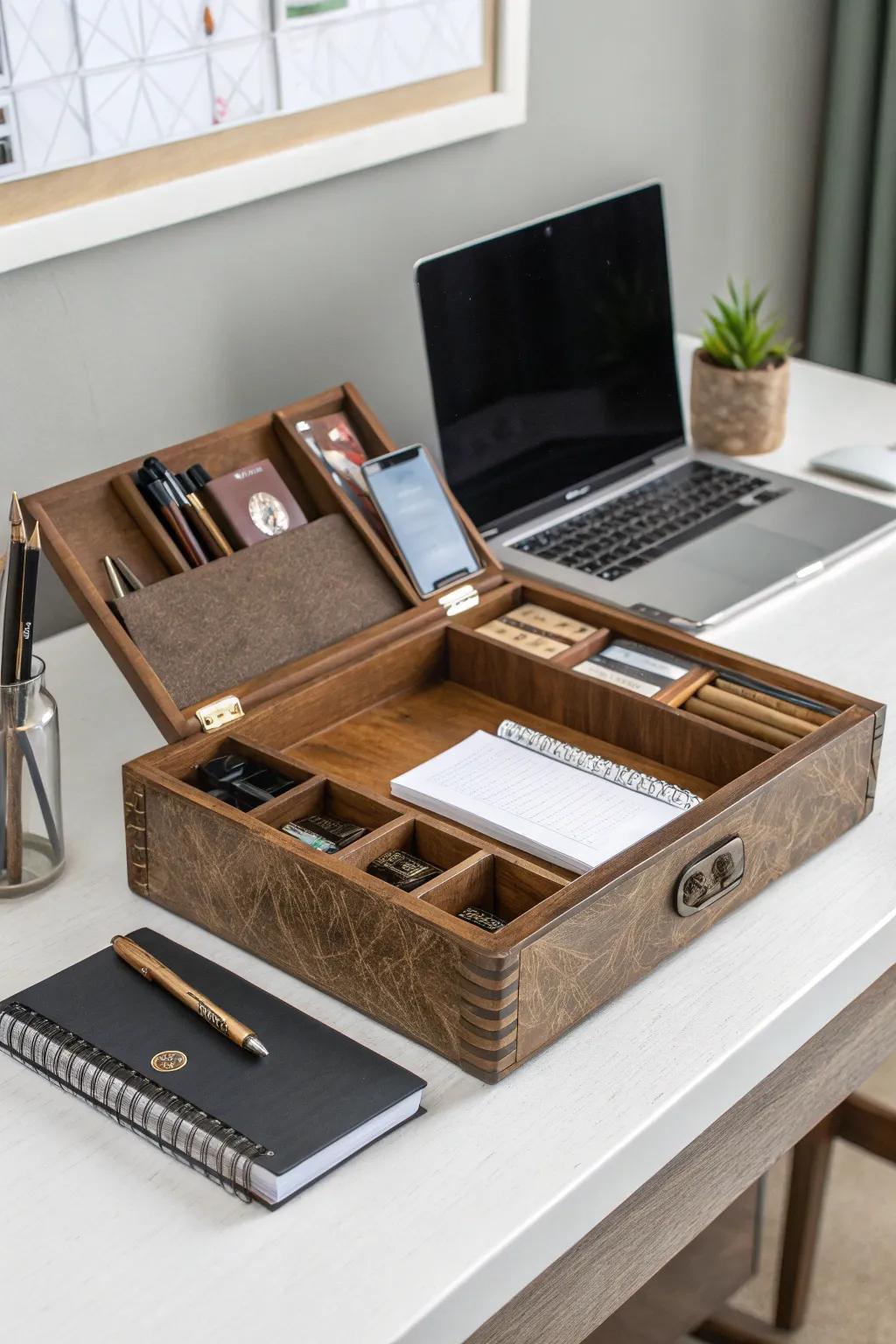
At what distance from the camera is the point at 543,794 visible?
1.07 meters

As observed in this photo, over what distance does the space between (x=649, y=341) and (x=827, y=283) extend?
68cm

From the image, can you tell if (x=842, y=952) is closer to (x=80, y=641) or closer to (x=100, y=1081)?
(x=100, y=1081)

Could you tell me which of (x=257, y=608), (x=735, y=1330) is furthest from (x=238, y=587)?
(x=735, y=1330)

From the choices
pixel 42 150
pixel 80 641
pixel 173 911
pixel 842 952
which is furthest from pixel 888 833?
pixel 42 150

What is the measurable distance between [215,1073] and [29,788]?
277mm

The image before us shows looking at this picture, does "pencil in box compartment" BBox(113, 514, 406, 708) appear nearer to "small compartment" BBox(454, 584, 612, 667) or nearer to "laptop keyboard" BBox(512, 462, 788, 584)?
"small compartment" BBox(454, 584, 612, 667)

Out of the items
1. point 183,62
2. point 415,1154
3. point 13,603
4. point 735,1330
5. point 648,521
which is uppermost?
point 183,62

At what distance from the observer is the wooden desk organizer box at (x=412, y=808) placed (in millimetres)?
879

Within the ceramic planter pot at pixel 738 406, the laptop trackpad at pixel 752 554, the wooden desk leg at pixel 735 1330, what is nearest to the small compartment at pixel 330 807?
the laptop trackpad at pixel 752 554

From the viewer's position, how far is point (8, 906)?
1.03 meters

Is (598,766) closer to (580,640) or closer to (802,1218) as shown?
(580,640)

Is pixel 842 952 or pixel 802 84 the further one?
pixel 802 84

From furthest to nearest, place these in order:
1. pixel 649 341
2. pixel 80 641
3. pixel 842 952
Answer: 1. pixel 649 341
2. pixel 80 641
3. pixel 842 952

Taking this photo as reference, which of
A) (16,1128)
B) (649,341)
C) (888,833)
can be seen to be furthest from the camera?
(649,341)
